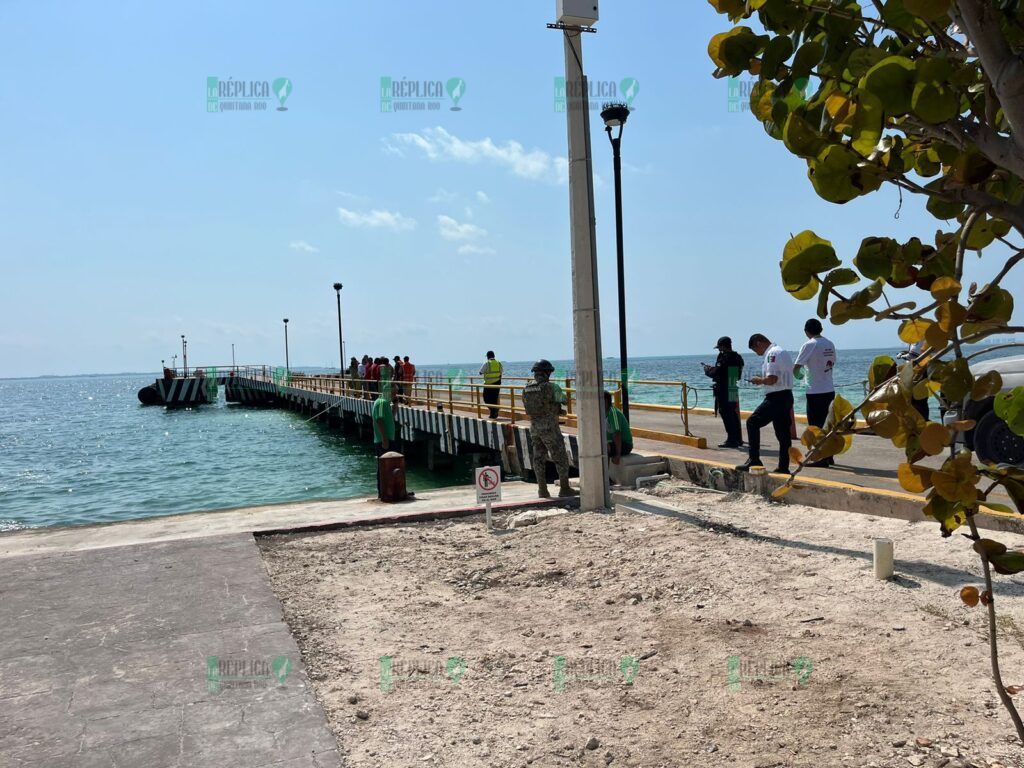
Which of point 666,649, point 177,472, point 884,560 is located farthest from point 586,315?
point 177,472

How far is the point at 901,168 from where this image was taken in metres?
1.53

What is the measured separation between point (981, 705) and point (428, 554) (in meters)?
4.76

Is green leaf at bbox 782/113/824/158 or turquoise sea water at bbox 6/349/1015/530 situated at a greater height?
green leaf at bbox 782/113/824/158

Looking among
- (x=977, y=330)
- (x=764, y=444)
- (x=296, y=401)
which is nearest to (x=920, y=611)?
(x=977, y=330)

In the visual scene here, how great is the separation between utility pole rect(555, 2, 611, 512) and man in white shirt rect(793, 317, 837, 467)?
2.44 metres

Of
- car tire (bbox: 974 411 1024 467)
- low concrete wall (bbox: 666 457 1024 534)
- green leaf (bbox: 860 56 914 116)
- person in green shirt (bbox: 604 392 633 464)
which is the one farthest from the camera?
person in green shirt (bbox: 604 392 633 464)

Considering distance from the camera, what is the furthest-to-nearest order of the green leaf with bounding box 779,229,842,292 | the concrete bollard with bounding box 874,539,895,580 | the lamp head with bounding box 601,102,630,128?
the lamp head with bounding box 601,102,630,128, the concrete bollard with bounding box 874,539,895,580, the green leaf with bounding box 779,229,842,292

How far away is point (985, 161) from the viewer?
4.57ft

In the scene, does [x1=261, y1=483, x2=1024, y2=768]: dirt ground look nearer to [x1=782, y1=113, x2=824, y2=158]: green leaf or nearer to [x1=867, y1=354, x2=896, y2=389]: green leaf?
[x1=867, y1=354, x2=896, y2=389]: green leaf

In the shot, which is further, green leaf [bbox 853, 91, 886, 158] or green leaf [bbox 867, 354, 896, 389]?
green leaf [bbox 867, 354, 896, 389]

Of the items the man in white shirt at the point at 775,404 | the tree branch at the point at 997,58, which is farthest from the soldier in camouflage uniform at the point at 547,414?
the tree branch at the point at 997,58

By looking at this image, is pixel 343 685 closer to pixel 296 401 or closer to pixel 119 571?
pixel 119 571

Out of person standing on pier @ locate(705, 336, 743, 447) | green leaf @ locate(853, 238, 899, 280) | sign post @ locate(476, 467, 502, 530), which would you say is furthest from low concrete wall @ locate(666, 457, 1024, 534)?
green leaf @ locate(853, 238, 899, 280)

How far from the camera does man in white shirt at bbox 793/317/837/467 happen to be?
30.4 ft
